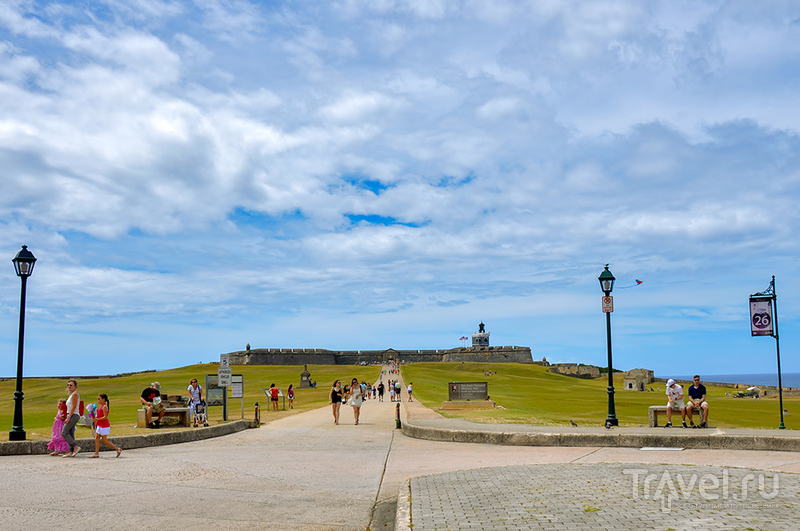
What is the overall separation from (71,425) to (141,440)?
2308 millimetres

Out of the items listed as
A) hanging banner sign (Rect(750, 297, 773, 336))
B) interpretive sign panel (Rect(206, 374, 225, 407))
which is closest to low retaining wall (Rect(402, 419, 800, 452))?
hanging banner sign (Rect(750, 297, 773, 336))

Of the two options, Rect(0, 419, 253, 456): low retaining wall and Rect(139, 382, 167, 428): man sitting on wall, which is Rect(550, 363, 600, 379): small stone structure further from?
Rect(139, 382, 167, 428): man sitting on wall

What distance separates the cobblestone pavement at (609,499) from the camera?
6.20 meters

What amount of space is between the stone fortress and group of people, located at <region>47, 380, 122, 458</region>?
340 ft

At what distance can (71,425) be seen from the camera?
13227 mm

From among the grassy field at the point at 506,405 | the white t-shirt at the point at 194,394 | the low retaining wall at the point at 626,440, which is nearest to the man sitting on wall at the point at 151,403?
the grassy field at the point at 506,405

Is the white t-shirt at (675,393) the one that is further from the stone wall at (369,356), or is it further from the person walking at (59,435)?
the stone wall at (369,356)

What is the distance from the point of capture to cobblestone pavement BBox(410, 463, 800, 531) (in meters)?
6.20

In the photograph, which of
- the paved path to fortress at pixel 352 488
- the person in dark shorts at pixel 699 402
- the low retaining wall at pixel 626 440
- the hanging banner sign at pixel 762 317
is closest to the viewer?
the paved path to fortress at pixel 352 488

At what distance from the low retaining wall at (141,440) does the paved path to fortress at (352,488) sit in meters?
0.44

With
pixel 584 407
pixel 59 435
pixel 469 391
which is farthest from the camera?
pixel 584 407

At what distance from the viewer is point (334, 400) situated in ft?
74.6

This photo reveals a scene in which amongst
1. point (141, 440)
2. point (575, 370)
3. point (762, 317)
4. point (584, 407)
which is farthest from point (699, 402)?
point (575, 370)

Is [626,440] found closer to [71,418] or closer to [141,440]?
[141,440]
